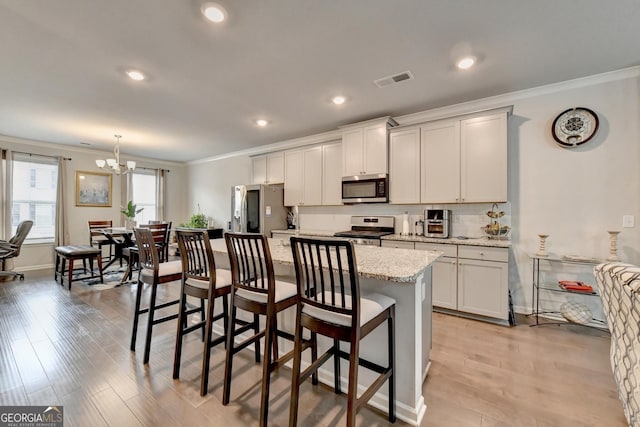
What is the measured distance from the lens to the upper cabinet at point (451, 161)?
3047 mm

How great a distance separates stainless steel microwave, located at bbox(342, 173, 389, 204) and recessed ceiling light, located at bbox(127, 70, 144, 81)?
2.68 m

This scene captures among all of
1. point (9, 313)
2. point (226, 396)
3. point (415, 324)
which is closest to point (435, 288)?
point (415, 324)

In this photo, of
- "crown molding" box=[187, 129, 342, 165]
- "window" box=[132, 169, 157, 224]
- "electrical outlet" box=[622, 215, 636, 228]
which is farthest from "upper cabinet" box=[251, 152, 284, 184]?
"electrical outlet" box=[622, 215, 636, 228]

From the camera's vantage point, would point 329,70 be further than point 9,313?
No

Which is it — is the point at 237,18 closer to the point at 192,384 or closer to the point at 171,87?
the point at 171,87

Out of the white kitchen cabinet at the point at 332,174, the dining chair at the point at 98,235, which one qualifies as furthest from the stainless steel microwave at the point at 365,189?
the dining chair at the point at 98,235

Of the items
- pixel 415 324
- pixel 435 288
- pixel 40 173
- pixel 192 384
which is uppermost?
pixel 40 173

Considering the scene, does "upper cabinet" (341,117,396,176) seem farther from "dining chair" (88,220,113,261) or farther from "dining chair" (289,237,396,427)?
"dining chair" (88,220,113,261)

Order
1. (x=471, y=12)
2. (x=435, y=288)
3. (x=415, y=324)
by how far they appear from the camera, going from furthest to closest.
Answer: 1. (x=435, y=288)
2. (x=471, y=12)
3. (x=415, y=324)

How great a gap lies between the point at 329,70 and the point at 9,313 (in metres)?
4.43

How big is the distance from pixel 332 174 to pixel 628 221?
11.1 feet

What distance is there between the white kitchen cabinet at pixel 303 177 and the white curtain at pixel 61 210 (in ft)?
15.0

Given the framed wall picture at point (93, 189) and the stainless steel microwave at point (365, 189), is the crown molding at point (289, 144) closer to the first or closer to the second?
the stainless steel microwave at point (365, 189)

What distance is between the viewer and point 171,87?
2.98 metres
